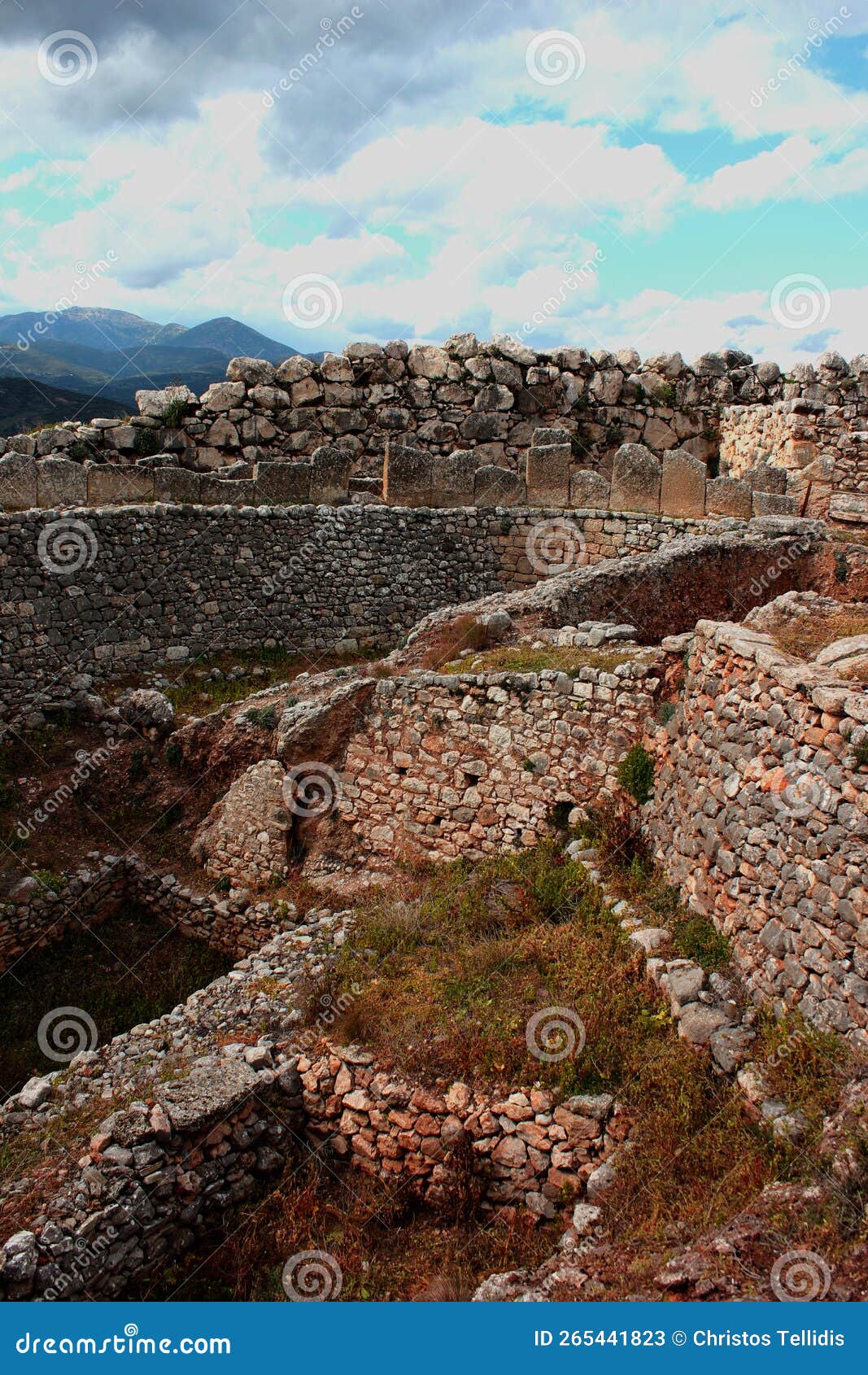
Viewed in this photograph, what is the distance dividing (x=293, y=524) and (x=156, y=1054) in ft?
27.7

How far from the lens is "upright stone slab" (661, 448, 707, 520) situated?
14.4 metres

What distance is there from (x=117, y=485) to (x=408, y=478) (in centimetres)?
432

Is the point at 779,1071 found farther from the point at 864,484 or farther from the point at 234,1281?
the point at 864,484

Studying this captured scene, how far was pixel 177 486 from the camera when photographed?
1345 cm

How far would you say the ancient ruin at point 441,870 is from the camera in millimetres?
4996

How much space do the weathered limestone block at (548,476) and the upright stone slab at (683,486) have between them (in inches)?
60.9

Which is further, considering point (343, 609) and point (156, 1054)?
point (343, 609)

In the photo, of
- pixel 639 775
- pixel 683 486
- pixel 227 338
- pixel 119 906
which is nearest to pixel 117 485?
pixel 119 906

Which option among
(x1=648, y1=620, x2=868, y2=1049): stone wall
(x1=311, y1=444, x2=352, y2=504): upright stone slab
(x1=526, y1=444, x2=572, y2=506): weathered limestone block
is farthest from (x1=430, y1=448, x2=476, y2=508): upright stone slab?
(x1=648, y1=620, x2=868, y2=1049): stone wall

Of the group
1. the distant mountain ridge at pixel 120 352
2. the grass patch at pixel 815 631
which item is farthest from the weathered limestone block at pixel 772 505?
the distant mountain ridge at pixel 120 352

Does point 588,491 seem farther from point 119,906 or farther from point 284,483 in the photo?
point 119,906

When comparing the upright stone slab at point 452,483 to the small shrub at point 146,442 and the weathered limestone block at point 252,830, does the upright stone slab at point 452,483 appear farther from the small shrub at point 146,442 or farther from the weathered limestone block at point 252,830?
the weathered limestone block at point 252,830

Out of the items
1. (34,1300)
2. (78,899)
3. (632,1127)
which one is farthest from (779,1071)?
(78,899)

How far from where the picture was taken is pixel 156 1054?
675 cm
